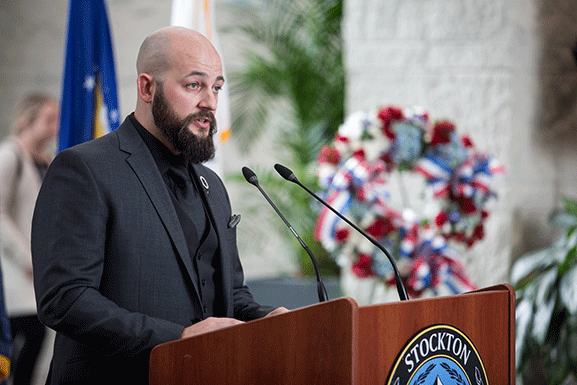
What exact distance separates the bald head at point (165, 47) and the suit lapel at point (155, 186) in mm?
167

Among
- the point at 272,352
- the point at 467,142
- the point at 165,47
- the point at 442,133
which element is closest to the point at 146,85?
the point at 165,47

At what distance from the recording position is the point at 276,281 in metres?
4.47

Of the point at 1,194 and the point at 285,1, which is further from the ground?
the point at 285,1

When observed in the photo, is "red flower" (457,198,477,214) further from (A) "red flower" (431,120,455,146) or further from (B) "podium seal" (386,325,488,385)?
(B) "podium seal" (386,325,488,385)

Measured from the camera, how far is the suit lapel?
1.38 meters

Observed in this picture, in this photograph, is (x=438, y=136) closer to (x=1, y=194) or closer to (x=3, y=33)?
Answer: (x=1, y=194)

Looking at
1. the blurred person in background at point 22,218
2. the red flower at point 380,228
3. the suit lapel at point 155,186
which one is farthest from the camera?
the blurred person in background at point 22,218

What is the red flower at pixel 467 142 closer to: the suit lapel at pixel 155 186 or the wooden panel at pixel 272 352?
the suit lapel at pixel 155 186

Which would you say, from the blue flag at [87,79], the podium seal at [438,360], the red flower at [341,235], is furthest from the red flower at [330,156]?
the podium seal at [438,360]

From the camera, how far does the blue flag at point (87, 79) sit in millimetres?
2420

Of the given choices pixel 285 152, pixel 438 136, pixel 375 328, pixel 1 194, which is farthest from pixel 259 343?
pixel 285 152

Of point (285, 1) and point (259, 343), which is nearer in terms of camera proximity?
point (259, 343)

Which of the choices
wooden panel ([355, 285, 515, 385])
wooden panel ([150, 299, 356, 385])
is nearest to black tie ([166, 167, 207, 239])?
wooden panel ([150, 299, 356, 385])

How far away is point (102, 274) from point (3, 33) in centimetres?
446
